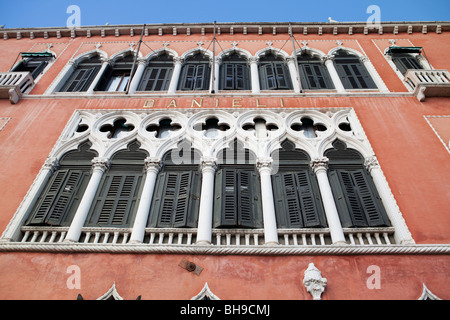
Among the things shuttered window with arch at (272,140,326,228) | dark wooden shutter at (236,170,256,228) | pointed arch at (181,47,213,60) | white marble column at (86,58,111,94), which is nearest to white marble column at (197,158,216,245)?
dark wooden shutter at (236,170,256,228)

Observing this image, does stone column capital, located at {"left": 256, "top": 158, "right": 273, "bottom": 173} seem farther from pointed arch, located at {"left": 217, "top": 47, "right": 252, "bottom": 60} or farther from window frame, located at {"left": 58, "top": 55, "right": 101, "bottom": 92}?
window frame, located at {"left": 58, "top": 55, "right": 101, "bottom": 92}

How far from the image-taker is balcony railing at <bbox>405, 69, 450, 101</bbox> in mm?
10438

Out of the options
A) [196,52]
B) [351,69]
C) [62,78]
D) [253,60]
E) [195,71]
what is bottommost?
[62,78]

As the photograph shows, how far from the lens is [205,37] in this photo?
14242 mm

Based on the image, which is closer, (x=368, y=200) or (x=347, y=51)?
(x=368, y=200)

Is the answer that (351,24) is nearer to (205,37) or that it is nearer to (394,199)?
(205,37)

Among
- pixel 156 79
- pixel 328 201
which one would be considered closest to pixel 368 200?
pixel 328 201

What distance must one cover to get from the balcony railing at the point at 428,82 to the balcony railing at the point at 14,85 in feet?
38.2

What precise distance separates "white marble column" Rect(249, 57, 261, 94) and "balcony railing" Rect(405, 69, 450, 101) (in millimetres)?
4592

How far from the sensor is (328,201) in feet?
25.6

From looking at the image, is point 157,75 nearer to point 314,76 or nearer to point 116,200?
point 314,76

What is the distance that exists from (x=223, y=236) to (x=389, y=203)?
11.8 feet

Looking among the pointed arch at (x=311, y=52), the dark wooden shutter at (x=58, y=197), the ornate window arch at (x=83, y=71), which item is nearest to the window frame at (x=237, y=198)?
the dark wooden shutter at (x=58, y=197)

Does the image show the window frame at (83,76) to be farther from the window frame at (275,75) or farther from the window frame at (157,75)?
the window frame at (275,75)
